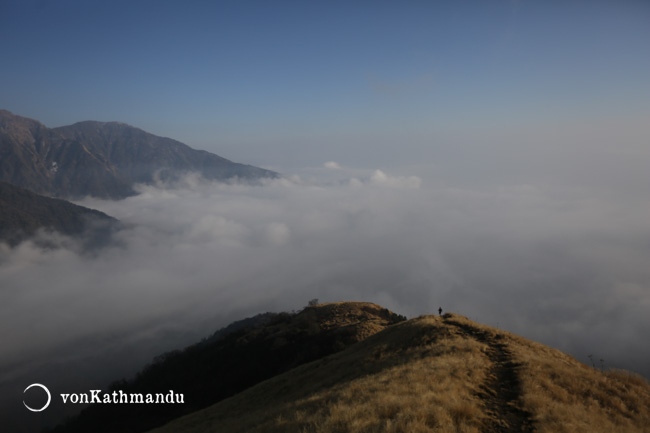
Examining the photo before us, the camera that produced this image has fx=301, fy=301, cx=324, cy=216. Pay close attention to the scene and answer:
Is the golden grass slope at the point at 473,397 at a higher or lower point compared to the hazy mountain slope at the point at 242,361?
higher

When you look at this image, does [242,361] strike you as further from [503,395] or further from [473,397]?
[503,395]

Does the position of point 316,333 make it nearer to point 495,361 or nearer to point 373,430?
point 495,361

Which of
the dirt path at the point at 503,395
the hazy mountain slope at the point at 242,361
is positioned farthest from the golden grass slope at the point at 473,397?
the hazy mountain slope at the point at 242,361

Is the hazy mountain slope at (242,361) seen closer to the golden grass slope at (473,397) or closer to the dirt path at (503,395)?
the golden grass slope at (473,397)

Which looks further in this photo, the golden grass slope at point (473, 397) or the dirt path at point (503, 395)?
the dirt path at point (503, 395)

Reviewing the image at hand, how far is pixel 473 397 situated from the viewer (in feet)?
41.1

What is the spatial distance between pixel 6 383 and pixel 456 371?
261 m

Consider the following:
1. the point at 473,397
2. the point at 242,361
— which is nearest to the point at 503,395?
the point at 473,397

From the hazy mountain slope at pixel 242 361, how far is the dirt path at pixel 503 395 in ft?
72.8

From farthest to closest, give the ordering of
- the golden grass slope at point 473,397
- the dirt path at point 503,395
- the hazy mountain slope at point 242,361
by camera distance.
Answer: the hazy mountain slope at point 242,361 < the dirt path at point 503,395 < the golden grass slope at point 473,397

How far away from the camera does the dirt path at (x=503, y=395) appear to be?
10561 mm

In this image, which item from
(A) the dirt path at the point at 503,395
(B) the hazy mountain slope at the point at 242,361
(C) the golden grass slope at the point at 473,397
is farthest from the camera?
(B) the hazy mountain slope at the point at 242,361

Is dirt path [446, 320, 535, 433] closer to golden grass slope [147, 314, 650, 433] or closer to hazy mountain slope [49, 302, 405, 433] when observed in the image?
golden grass slope [147, 314, 650, 433]

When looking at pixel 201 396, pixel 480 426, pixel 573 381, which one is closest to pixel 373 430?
pixel 480 426
